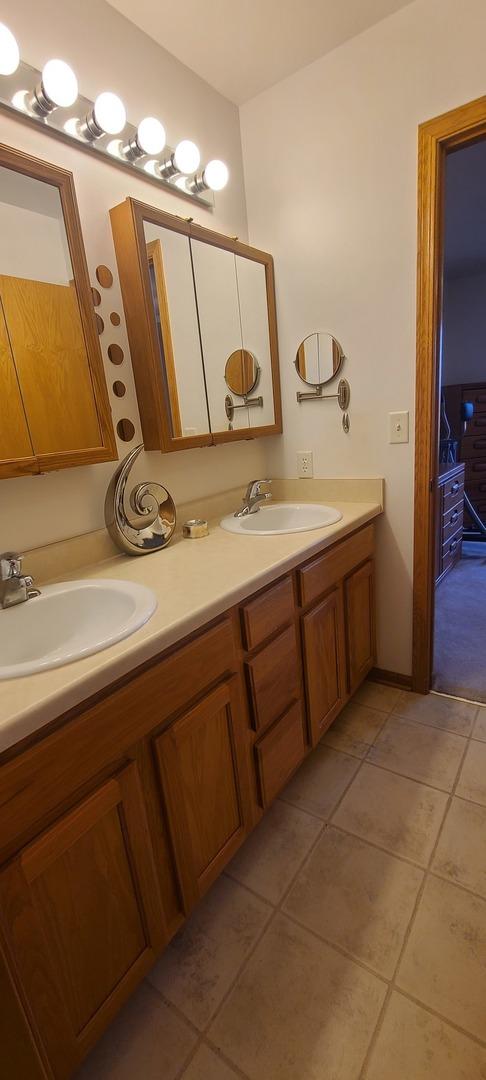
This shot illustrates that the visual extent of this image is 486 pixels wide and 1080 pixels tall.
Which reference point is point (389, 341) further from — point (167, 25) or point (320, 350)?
point (167, 25)

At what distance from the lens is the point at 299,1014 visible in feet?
2.99

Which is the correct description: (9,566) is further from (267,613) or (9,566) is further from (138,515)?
(267,613)

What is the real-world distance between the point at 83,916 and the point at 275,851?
66 cm

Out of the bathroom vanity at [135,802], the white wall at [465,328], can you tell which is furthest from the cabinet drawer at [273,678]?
the white wall at [465,328]

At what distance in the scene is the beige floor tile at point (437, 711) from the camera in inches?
65.7

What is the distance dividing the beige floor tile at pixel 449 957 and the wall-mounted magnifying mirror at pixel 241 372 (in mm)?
1621

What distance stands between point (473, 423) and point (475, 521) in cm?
86

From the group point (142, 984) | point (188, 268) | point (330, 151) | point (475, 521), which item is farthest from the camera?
point (475, 521)

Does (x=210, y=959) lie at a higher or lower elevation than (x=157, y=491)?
lower

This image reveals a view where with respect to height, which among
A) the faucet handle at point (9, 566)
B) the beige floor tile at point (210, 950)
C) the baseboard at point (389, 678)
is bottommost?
the beige floor tile at point (210, 950)

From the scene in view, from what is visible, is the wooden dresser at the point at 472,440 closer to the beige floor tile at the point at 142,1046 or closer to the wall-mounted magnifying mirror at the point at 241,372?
the wall-mounted magnifying mirror at the point at 241,372

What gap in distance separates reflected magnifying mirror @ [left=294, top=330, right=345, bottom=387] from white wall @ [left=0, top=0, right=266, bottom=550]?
1.74 ft

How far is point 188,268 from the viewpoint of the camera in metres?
1.46

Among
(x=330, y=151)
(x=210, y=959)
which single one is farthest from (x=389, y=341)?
(x=210, y=959)
